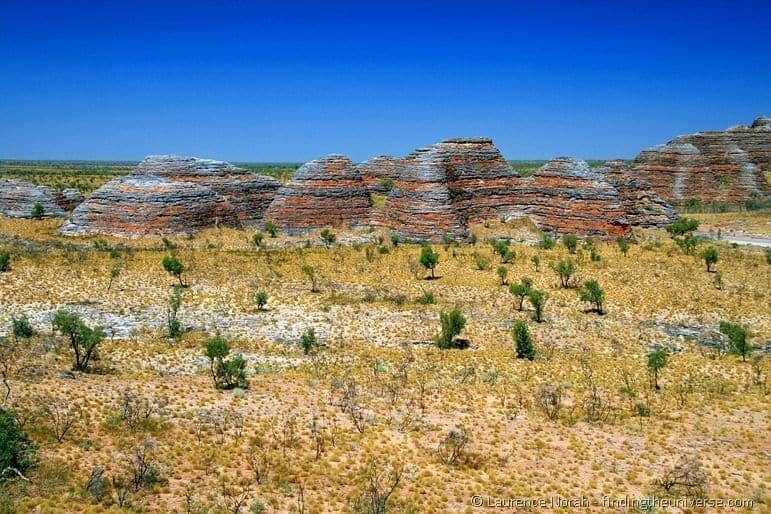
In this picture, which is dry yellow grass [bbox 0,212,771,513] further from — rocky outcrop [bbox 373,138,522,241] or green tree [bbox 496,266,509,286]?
rocky outcrop [bbox 373,138,522,241]

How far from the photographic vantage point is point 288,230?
35500mm

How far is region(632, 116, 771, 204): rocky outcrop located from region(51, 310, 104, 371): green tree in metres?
50.5

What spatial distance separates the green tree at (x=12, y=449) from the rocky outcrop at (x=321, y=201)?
87.6 ft

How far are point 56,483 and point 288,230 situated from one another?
90.2ft

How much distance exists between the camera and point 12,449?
28.0ft

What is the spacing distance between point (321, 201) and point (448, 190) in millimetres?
8359

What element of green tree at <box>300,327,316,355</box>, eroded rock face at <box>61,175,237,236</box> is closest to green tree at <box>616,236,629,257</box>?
green tree at <box>300,327,316,355</box>

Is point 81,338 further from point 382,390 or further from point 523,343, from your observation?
point 523,343

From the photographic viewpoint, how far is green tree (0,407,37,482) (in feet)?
27.7

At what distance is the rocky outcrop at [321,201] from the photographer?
35.6m

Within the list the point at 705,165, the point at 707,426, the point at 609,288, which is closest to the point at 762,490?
the point at 707,426

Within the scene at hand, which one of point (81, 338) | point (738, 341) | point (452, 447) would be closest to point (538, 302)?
point (738, 341)

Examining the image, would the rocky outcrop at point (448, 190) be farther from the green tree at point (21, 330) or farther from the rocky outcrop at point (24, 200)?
the rocky outcrop at point (24, 200)

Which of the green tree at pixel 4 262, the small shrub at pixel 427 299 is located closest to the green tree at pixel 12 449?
the small shrub at pixel 427 299
